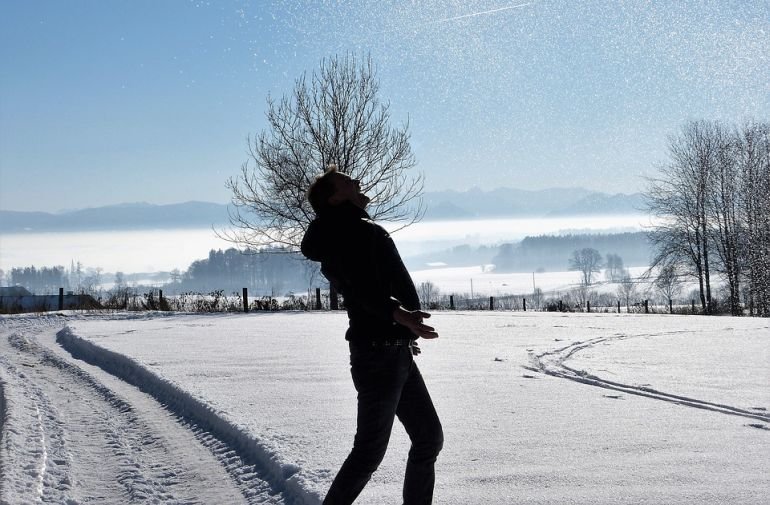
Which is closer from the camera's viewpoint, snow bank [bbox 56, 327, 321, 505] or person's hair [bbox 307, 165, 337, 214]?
person's hair [bbox 307, 165, 337, 214]

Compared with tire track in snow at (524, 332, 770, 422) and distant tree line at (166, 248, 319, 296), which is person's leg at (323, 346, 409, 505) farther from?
distant tree line at (166, 248, 319, 296)

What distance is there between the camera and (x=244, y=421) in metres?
6.16

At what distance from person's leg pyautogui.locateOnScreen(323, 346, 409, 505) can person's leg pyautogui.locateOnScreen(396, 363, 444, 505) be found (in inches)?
5.2

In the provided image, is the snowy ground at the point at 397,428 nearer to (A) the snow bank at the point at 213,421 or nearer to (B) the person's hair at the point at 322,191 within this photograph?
(A) the snow bank at the point at 213,421

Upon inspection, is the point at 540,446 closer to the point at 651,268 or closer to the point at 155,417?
the point at 155,417

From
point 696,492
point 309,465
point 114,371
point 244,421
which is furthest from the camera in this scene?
point 114,371

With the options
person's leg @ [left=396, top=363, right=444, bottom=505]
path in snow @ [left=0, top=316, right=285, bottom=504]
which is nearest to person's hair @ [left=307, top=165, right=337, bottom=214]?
person's leg @ [left=396, top=363, right=444, bottom=505]

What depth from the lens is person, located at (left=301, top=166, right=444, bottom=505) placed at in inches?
124

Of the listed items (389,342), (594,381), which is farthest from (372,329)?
(594,381)

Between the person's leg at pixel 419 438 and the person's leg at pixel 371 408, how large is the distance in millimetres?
132

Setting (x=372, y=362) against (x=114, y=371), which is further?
(x=114, y=371)

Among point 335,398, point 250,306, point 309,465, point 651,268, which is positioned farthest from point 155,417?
point 651,268

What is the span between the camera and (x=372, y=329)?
10.6 feet

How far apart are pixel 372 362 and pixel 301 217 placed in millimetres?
30198
